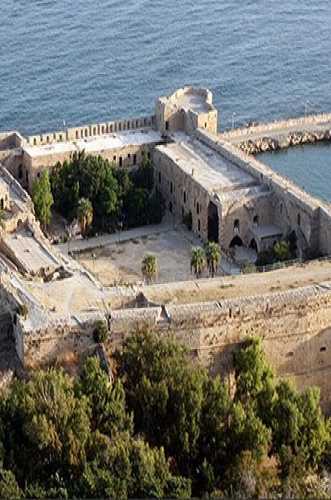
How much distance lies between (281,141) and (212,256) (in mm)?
30501

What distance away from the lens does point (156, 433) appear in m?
54.8

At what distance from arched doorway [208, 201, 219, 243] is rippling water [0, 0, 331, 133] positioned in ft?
95.2

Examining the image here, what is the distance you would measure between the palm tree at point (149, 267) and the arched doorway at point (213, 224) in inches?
294

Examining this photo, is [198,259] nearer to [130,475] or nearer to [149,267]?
[149,267]

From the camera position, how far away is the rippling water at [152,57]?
365ft

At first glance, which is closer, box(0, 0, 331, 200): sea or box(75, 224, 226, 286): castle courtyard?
box(75, 224, 226, 286): castle courtyard

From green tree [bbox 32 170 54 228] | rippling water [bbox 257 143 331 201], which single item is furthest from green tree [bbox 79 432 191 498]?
rippling water [bbox 257 143 331 201]

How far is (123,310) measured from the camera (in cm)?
5891

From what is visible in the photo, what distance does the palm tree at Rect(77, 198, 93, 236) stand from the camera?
267 ft

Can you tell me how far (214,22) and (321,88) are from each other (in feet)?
68.5

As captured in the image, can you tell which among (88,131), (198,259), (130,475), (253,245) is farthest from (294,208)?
(130,475)

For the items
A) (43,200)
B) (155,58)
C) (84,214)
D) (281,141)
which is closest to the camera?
(43,200)

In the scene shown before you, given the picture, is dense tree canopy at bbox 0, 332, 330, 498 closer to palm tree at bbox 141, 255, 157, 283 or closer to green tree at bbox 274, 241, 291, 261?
palm tree at bbox 141, 255, 157, 283

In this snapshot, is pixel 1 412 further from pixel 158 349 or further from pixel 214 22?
pixel 214 22
